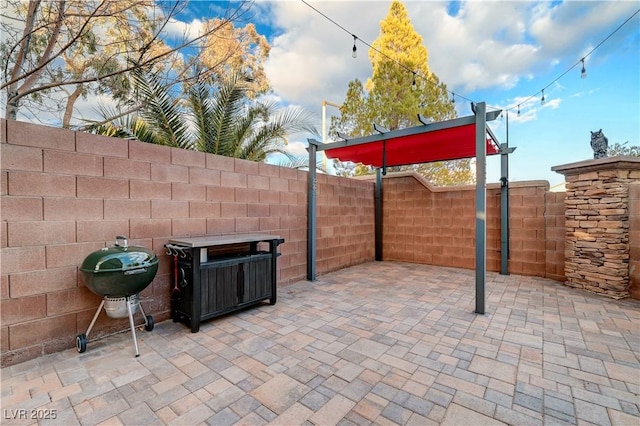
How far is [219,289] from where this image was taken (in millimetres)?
3240

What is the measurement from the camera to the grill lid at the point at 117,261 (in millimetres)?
2398

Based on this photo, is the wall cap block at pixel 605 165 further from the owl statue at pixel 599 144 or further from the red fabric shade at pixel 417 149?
→ the red fabric shade at pixel 417 149

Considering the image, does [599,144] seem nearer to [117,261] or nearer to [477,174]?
[477,174]

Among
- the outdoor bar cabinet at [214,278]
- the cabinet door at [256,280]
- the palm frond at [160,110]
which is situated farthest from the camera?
the palm frond at [160,110]

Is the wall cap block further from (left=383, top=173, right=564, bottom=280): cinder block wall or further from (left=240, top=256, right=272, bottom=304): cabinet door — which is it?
(left=240, top=256, right=272, bottom=304): cabinet door

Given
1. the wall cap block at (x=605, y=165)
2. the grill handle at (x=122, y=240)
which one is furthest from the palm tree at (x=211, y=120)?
the wall cap block at (x=605, y=165)

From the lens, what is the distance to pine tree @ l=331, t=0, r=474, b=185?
10.2m

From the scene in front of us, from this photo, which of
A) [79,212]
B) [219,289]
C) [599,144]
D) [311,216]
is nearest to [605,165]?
[599,144]

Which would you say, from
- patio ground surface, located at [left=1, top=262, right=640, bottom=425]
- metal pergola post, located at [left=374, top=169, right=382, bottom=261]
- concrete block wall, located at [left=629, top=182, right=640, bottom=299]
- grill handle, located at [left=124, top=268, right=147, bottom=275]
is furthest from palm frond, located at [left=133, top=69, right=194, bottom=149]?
concrete block wall, located at [left=629, top=182, right=640, bottom=299]

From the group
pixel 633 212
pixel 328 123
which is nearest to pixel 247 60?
pixel 328 123

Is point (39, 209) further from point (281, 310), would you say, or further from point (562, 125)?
point (562, 125)

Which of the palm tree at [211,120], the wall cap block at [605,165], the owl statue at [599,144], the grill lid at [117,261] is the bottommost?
the grill lid at [117,261]

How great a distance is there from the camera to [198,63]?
5.07 m

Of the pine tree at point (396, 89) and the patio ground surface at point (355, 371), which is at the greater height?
the pine tree at point (396, 89)
